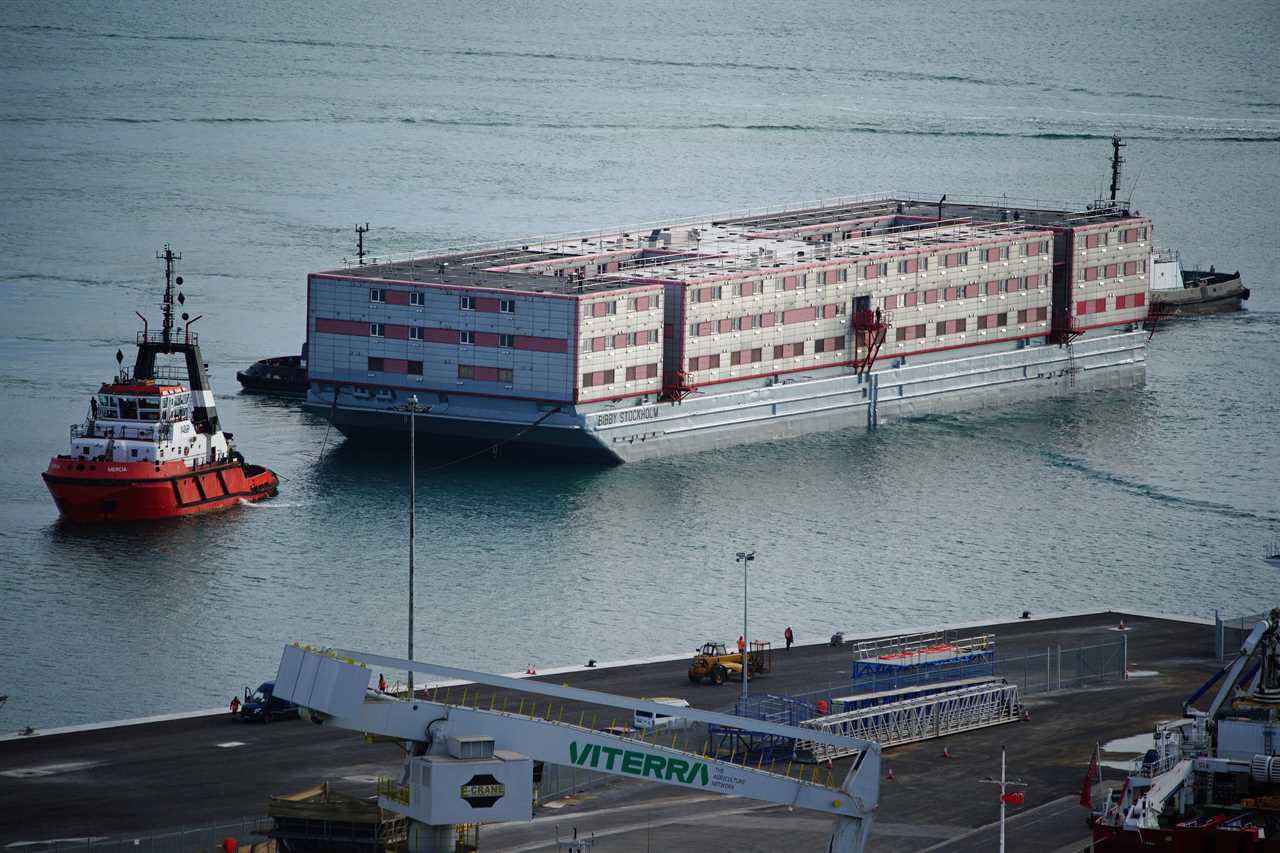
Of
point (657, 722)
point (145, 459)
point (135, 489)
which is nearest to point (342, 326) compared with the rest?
point (145, 459)

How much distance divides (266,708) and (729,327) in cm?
6624

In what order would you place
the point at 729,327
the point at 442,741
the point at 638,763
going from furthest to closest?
the point at 729,327 → the point at 638,763 → the point at 442,741

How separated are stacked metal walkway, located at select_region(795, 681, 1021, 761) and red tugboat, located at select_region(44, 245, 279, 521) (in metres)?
49.3

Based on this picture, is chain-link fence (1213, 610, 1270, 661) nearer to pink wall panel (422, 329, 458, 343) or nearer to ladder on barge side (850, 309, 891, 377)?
pink wall panel (422, 329, 458, 343)

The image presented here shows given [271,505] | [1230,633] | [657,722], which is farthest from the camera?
[271,505]

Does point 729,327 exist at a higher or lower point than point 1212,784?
higher

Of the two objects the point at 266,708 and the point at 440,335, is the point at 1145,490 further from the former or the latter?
the point at 266,708

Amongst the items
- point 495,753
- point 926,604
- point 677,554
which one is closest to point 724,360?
point 677,554

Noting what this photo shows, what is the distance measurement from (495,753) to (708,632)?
42156mm

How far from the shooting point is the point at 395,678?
89562mm

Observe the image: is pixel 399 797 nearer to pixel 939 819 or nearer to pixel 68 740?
pixel 939 819

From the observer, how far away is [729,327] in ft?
456

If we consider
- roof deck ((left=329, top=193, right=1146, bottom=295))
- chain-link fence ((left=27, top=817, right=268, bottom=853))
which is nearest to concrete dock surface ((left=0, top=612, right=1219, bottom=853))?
chain-link fence ((left=27, top=817, right=268, bottom=853))

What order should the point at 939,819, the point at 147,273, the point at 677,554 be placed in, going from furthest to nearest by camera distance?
the point at 147,273, the point at 677,554, the point at 939,819
